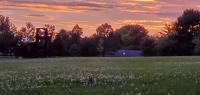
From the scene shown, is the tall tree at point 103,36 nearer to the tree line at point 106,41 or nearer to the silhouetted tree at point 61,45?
the tree line at point 106,41

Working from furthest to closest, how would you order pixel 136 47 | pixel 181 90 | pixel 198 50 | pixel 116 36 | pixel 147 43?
pixel 116 36 < pixel 136 47 < pixel 147 43 < pixel 198 50 < pixel 181 90

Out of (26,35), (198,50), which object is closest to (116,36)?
(26,35)

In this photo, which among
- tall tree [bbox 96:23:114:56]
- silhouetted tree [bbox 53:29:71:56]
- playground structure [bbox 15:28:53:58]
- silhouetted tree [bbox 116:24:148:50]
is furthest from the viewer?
silhouetted tree [bbox 116:24:148:50]

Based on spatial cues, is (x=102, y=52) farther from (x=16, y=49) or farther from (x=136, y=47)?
(x=16, y=49)

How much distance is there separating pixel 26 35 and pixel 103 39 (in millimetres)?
31893

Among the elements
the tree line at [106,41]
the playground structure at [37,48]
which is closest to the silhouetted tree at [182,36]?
the tree line at [106,41]

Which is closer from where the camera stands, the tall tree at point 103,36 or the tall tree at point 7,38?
the tall tree at point 7,38

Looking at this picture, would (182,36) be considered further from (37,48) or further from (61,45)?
(37,48)

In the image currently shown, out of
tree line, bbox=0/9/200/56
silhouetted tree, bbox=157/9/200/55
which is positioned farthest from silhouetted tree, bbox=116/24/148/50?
silhouetted tree, bbox=157/9/200/55

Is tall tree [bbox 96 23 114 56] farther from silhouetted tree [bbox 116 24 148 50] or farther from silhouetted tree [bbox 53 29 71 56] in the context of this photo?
silhouetted tree [bbox 53 29 71 56]

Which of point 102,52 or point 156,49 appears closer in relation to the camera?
point 156,49

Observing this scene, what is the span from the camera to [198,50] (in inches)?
4909

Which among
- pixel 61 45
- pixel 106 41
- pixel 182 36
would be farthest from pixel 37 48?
pixel 106 41

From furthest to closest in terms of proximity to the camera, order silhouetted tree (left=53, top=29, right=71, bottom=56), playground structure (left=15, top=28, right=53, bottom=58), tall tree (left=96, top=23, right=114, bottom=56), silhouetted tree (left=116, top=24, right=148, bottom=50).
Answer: silhouetted tree (left=116, top=24, right=148, bottom=50), tall tree (left=96, top=23, right=114, bottom=56), silhouetted tree (left=53, top=29, right=71, bottom=56), playground structure (left=15, top=28, right=53, bottom=58)
